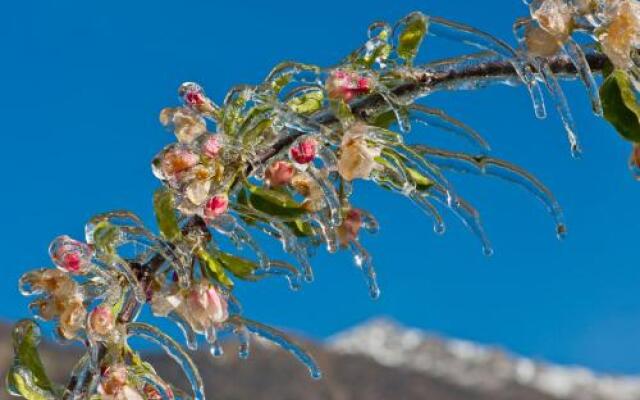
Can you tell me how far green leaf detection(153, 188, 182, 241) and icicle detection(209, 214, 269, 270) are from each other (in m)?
0.04

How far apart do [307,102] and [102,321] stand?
312 mm


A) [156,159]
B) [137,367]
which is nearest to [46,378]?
[137,367]

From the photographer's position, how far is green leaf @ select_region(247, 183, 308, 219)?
123 centimetres

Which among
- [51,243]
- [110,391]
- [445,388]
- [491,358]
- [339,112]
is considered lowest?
[110,391]

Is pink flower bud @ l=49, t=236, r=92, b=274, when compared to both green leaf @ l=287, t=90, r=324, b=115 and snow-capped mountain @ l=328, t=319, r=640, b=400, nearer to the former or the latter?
green leaf @ l=287, t=90, r=324, b=115

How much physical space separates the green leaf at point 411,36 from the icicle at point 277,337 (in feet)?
1.02

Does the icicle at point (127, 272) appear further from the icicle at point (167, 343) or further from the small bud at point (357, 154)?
the small bud at point (357, 154)

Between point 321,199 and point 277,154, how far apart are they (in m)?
0.10

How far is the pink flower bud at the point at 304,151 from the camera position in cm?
114

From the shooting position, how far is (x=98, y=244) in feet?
3.86

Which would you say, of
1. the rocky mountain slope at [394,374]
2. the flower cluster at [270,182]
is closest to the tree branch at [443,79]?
the flower cluster at [270,182]

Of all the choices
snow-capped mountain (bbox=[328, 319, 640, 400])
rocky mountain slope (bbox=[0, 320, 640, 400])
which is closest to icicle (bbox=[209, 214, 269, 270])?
rocky mountain slope (bbox=[0, 320, 640, 400])

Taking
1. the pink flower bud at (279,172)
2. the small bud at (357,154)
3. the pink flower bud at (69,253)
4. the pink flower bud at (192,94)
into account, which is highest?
the pink flower bud at (192,94)

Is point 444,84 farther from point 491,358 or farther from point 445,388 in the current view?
point 491,358
